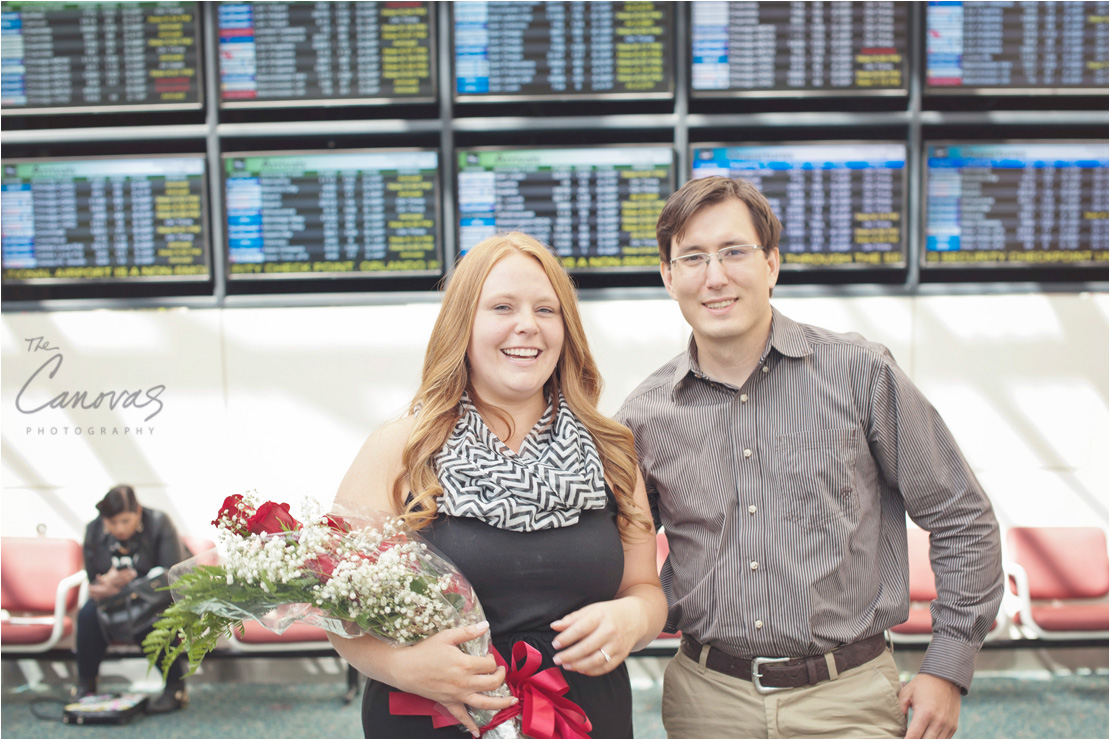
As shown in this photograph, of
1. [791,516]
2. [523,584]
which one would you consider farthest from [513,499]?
[791,516]

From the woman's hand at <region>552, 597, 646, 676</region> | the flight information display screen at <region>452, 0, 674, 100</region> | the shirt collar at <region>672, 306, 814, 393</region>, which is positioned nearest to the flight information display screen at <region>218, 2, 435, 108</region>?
the flight information display screen at <region>452, 0, 674, 100</region>

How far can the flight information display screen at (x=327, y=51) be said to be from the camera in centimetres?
Result: 358

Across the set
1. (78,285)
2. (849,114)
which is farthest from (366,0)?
(849,114)

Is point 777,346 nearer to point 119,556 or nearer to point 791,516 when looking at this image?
point 791,516

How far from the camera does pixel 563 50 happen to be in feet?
11.8

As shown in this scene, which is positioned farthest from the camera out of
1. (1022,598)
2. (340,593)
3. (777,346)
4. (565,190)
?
(565,190)

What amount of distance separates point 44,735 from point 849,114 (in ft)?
15.0

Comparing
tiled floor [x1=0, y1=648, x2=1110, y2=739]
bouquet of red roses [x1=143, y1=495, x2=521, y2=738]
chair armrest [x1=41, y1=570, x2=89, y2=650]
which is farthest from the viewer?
chair armrest [x1=41, y1=570, x2=89, y2=650]

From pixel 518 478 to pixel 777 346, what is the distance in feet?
2.46

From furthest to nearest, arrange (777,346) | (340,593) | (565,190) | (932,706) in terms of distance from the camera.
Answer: (565,190) < (777,346) < (932,706) < (340,593)

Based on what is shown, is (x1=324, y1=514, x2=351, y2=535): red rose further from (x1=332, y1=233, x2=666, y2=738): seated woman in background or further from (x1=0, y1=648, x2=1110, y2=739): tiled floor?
(x1=0, y1=648, x2=1110, y2=739): tiled floor

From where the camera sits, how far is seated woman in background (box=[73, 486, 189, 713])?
354 centimetres

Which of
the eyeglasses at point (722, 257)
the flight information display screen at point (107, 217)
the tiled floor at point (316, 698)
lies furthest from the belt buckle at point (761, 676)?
the flight information display screen at point (107, 217)

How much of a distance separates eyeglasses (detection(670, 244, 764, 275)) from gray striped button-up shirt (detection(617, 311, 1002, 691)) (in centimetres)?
22
